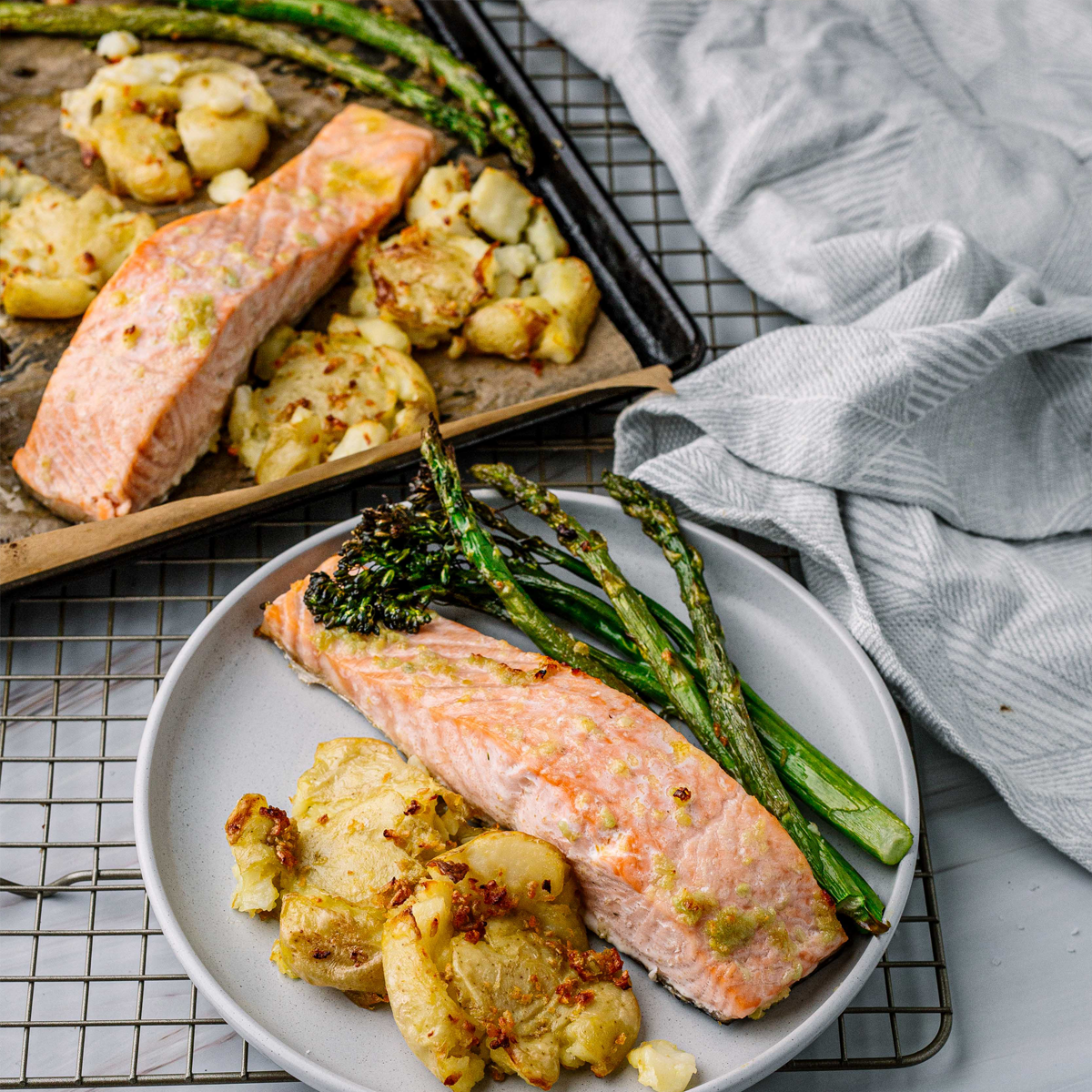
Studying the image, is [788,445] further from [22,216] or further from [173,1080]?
[22,216]

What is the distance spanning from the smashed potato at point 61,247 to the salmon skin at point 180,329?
0.54 ft

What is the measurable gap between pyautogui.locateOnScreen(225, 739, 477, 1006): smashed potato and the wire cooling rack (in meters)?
0.25

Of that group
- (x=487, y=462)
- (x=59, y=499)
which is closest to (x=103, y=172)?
(x=59, y=499)

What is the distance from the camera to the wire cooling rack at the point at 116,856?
8.63 ft

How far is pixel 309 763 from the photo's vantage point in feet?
9.30

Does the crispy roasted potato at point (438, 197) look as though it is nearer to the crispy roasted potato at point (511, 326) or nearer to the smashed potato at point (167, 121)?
the crispy roasted potato at point (511, 326)

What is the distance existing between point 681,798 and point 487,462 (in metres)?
1.37

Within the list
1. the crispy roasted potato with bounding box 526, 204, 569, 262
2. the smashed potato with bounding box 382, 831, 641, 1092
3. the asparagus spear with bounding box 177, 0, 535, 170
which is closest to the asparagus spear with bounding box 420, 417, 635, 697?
the smashed potato with bounding box 382, 831, 641, 1092

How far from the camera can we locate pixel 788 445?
10.4 ft

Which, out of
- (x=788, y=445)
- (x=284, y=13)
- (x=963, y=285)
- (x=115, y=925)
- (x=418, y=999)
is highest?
(x=284, y=13)

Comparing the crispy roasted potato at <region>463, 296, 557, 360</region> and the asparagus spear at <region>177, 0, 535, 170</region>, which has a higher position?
the asparagus spear at <region>177, 0, 535, 170</region>

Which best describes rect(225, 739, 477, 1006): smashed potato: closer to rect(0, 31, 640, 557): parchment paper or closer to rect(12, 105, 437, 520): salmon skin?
rect(0, 31, 640, 557): parchment paper

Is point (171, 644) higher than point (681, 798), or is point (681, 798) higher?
point (681, 798)

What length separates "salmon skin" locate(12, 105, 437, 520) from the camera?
313cm
